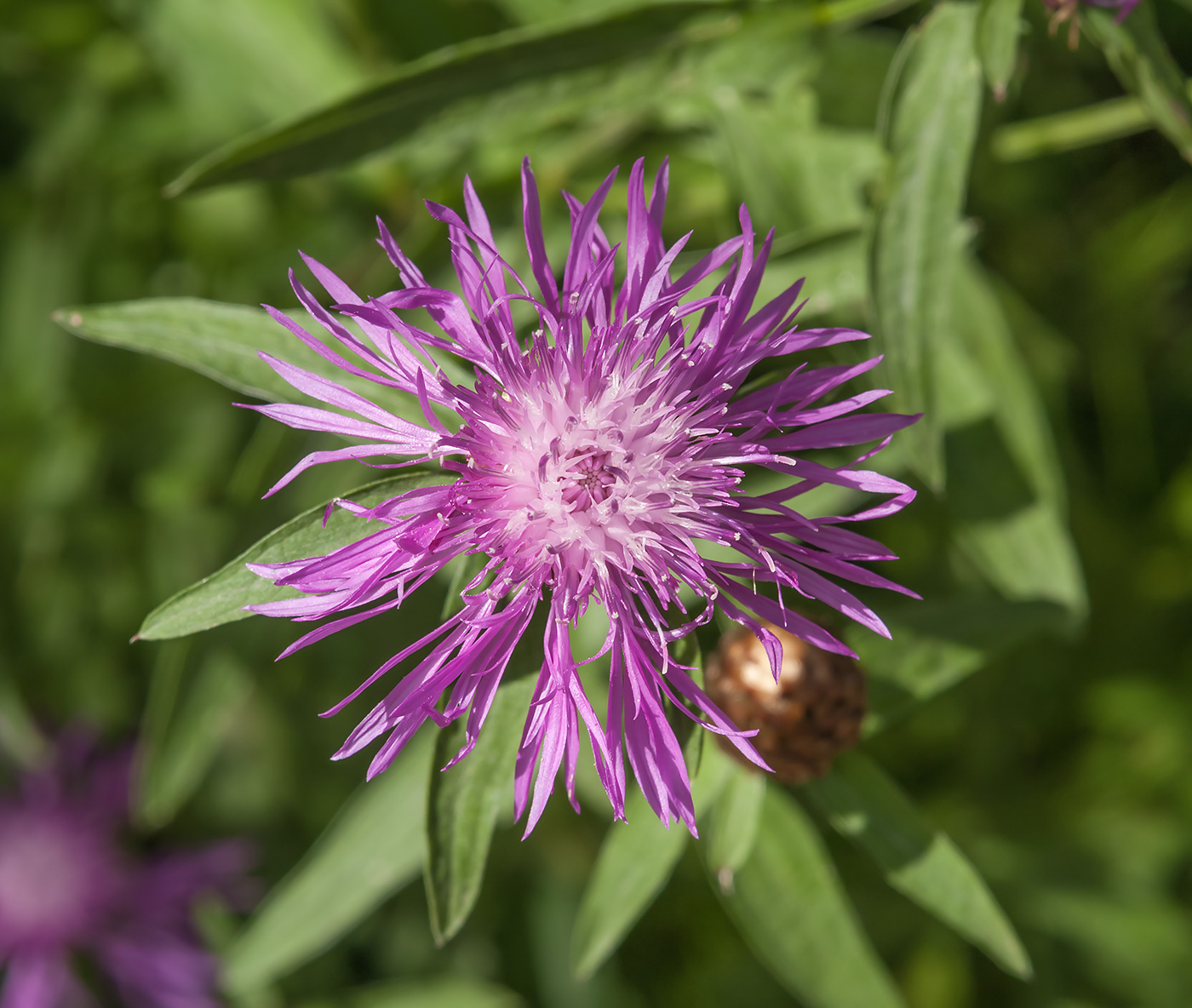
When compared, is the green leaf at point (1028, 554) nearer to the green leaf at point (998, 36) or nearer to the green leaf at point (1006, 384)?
the green leaf at point (1006, 384)

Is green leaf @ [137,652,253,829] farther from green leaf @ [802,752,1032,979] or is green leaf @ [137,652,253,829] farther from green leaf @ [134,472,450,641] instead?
green leaf @ [802,752,1032,979]

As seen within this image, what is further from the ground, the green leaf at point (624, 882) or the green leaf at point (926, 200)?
the green leaf at point (926, 200)

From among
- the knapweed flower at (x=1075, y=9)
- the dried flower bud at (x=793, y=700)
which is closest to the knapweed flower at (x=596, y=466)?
the dried flower bud at (x=793, y=700)

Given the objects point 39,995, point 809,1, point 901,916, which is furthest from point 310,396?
point 39,995

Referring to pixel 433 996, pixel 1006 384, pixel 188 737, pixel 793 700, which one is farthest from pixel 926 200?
pixel 433 996

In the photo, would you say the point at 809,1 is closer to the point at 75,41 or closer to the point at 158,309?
the point at 158,309

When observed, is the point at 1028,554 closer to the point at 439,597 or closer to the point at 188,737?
the point at 439,597

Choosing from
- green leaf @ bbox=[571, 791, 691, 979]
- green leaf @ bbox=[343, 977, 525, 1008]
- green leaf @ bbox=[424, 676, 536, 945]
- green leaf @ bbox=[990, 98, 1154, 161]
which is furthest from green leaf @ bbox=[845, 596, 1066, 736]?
green leaf @ bbox=[343, 977, 525, 1008]
